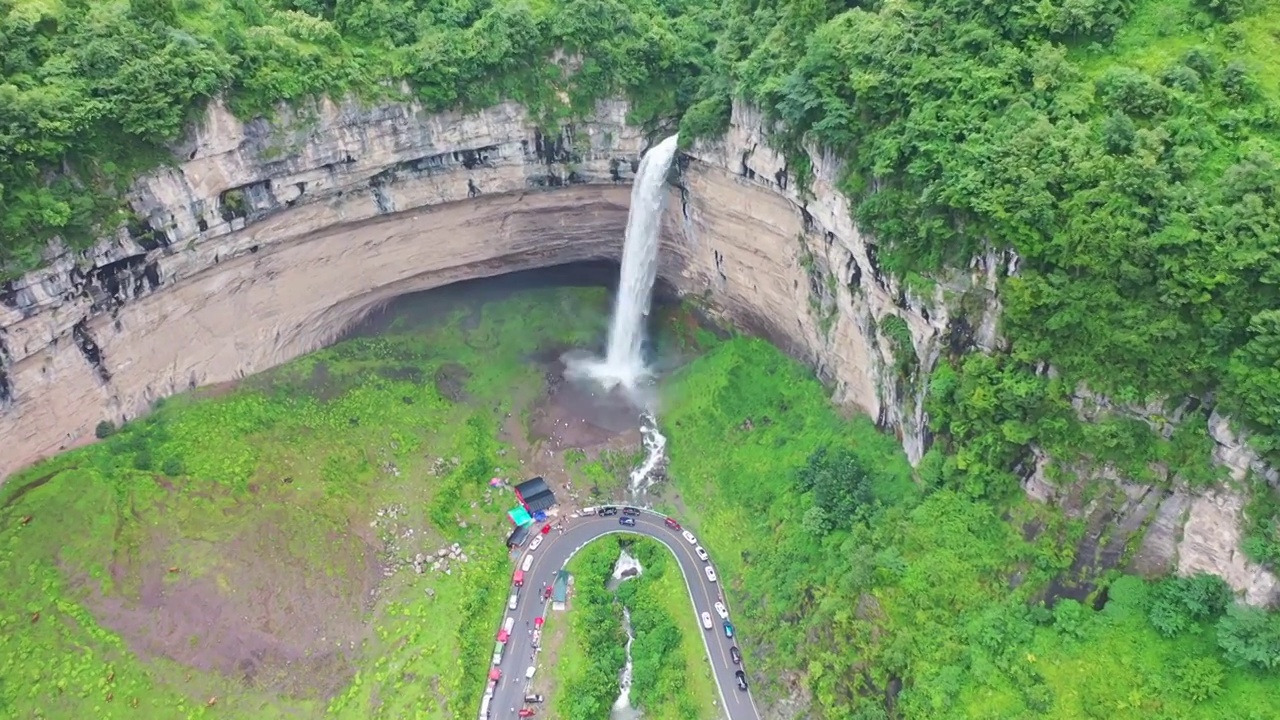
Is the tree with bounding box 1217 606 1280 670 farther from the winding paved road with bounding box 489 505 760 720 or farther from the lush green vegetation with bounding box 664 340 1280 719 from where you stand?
the winding paved road with bounding box 489 505 760 720

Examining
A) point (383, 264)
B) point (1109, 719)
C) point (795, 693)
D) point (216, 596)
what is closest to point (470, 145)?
point (383, 264)

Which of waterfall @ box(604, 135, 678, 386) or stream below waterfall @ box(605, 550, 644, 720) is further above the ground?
waterfall @ box(604, 135, 678, 386)

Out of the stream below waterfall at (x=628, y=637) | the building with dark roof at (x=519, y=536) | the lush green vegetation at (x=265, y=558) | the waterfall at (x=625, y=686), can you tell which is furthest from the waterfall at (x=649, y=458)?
the waterfall at (x=625, y=686)

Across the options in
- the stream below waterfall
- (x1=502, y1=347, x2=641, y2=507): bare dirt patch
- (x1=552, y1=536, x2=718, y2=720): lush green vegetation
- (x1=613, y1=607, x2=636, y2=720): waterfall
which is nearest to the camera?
(x1=552, y1=536, x2=718, y2=720): lush green vegetation

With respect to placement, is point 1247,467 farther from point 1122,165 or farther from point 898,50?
point 898,50

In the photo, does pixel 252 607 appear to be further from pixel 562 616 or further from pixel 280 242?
pixel 280 242

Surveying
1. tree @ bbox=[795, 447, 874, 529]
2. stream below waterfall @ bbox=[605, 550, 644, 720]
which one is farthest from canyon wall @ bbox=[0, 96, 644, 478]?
stream below waterfall @ bbox=[605, 550, 644, 720]
